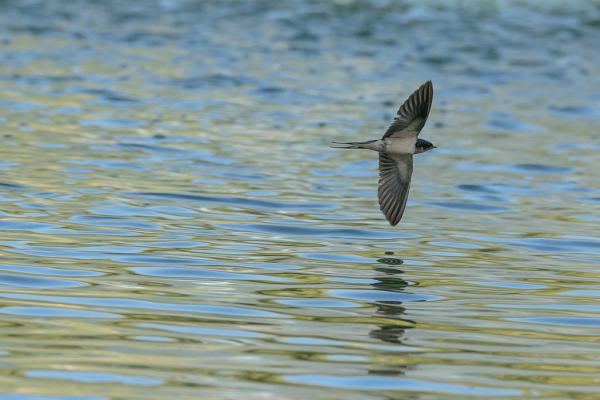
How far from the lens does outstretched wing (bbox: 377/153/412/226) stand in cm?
779

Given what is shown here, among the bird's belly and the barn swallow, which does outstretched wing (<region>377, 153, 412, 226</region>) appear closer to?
the barn swallow

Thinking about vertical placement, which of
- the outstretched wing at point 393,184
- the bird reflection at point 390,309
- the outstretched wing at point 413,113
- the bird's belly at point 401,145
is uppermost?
the outstretched wing at point 413,113

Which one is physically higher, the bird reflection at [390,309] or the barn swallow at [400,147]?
the barn swallow at [400,147]

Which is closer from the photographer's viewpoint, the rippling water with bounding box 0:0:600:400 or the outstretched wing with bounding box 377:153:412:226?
the rippling water with bounding box 0:0:600:400

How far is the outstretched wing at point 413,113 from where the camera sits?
23.1ft

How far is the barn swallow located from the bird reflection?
629 millimetres

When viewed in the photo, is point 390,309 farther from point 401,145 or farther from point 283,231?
point 283,231

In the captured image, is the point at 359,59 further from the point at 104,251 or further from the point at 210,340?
the point at 210,340

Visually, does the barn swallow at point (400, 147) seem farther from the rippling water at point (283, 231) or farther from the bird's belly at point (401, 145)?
the rippling water at point (283, 231)

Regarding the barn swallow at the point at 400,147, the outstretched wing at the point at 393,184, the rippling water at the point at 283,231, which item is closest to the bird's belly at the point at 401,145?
the barn swallow at the point at 400,147

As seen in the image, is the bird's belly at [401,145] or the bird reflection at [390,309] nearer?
the bird reflection at [390,309]

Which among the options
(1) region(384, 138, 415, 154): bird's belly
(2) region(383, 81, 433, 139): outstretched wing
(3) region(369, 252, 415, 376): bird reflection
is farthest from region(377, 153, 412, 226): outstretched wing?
(3) region(369, 252, 415, 376): bird reflection

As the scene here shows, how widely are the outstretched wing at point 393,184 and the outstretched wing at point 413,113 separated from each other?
36cm

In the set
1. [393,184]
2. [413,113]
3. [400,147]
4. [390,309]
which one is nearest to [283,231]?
[393,184]
